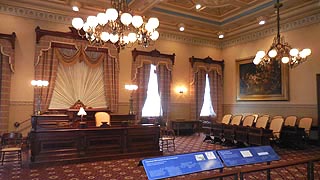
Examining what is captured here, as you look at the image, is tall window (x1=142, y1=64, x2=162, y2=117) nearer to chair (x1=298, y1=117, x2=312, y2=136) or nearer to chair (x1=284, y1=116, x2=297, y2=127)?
chair (x1=284, y1=116, x2=297, y2=127)

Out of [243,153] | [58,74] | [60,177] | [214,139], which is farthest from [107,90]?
[243,153]

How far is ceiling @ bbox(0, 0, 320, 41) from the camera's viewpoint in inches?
318

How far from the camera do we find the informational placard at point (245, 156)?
2.91m

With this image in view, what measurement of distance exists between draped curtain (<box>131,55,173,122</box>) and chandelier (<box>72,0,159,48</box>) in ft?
14.9

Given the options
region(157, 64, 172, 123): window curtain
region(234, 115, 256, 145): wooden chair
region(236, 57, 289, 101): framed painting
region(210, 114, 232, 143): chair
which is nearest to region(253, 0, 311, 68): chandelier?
region(234, 115, 256, 145): wooden chair

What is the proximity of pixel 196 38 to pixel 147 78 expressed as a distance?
3300mm

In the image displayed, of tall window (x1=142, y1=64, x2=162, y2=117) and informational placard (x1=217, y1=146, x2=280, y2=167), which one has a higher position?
tall window (x1=142, y1=64, x2=162, y2=117)

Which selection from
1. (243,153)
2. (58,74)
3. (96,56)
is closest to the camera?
(243,153)

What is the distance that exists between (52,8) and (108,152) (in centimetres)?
545

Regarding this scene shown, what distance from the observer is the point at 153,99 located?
1066 cm

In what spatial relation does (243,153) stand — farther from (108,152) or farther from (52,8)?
(52,8)

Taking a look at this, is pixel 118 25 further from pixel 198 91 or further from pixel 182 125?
pixel 198 91

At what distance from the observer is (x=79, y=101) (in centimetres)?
902

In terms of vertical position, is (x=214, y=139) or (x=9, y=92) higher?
(x=9, y=92)
